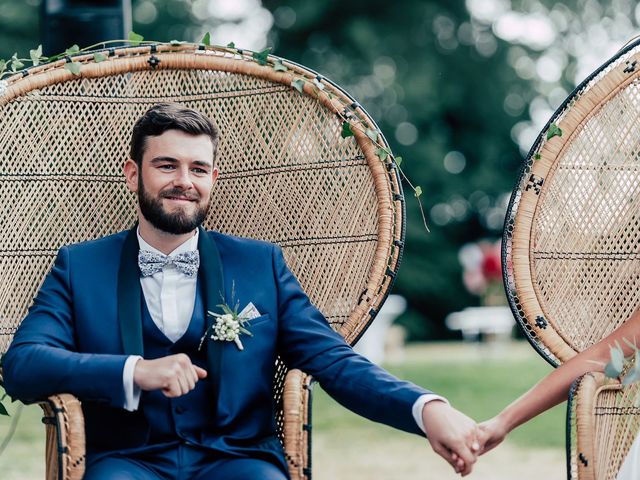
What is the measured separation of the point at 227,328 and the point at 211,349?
0.27 feet

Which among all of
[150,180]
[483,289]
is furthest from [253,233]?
[483,289]

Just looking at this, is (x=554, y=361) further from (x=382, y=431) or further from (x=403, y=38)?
(x=403, y=38)

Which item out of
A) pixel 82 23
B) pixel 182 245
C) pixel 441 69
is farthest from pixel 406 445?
pixel 441 69

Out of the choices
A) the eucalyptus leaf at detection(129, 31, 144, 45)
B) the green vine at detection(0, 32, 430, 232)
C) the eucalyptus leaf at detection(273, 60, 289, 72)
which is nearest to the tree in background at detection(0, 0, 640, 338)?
the eucalyptus leaf at detection(129, 31, 144, 45)

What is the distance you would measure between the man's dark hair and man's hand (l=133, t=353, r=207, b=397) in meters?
0.70

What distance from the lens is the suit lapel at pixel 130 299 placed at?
2922mm

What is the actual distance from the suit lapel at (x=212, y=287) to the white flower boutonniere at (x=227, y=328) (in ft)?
0.06

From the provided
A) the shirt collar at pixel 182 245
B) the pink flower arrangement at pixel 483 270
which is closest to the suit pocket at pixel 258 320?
the shirt collar at pixel 182 245

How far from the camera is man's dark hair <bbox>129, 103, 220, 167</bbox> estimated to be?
306cm

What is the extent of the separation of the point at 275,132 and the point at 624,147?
45.1 inches

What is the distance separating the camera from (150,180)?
3064mm

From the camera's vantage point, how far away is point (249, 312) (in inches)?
119

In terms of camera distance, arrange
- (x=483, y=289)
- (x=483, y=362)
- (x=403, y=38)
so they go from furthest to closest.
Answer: (x=483, y=289), (x=403, y=38), (x=483, y=362)

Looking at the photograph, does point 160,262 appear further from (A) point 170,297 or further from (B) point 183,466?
(B) point 183,466
